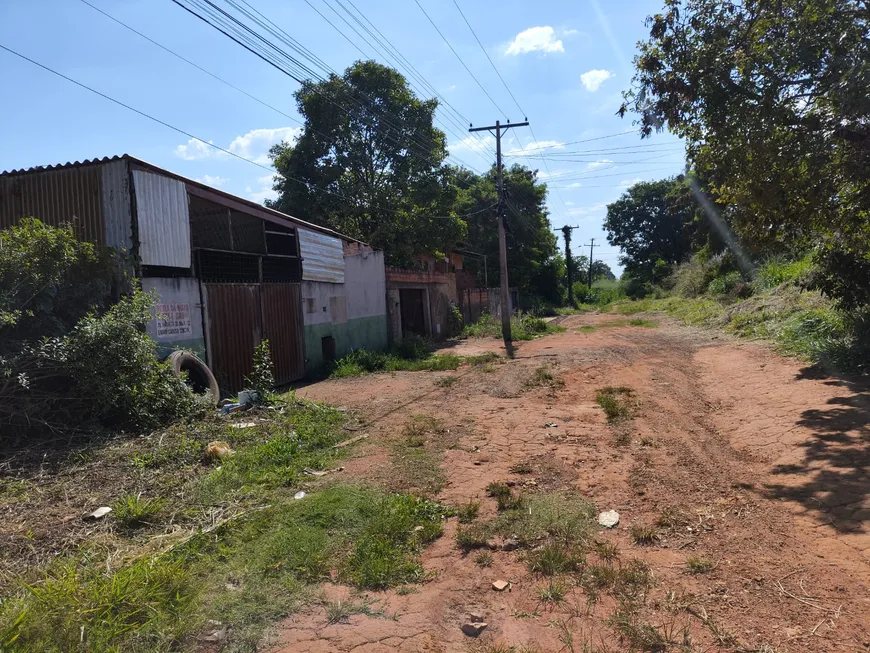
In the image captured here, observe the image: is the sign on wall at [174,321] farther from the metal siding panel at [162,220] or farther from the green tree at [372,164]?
the green tree at [372,164]

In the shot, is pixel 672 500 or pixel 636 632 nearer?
pixel 636 632

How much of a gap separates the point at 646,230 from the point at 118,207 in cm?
5438

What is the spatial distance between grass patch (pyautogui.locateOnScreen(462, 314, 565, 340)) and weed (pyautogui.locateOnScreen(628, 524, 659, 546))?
663 inches

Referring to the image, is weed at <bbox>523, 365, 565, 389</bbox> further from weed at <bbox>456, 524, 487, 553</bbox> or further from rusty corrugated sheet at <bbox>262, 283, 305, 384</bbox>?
weed at <bbox>456, 524, 487, 553</bbox>

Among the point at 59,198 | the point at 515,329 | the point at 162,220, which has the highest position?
the point at 59,198

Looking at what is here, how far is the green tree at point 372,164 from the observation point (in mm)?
21484

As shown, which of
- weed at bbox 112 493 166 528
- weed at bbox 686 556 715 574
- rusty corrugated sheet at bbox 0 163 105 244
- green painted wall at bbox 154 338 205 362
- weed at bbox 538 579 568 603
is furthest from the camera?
green painted wall at bbox 154 338 205 362

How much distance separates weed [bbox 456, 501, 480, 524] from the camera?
13.8 feet

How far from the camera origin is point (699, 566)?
3320 millimetres

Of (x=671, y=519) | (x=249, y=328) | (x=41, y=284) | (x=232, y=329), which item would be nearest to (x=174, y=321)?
(x=232, y=329)

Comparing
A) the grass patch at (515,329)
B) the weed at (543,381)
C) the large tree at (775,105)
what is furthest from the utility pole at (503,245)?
the large tree at (775,105)

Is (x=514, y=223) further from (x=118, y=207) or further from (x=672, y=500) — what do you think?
(x=672, y=500)

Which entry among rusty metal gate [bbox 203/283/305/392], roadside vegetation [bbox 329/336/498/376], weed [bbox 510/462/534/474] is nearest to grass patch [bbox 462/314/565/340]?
roadside vegetation [bbox 329/336/498/376]

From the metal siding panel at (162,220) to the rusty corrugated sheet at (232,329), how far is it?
0.96 metres
